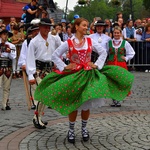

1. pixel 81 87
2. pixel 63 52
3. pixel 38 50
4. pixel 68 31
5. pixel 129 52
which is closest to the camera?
pixel 81 87

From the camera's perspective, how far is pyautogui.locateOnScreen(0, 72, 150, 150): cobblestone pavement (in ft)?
21.4

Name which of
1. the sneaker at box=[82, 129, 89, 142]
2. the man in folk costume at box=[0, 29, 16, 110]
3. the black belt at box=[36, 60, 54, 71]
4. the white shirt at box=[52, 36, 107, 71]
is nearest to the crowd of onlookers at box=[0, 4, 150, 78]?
the man in folk costume at box=[0, 29, 16, 110]

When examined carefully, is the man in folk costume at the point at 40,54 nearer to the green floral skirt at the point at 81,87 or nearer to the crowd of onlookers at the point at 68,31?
the green floral skirt at the point at 81,87

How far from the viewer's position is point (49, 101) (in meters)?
6.64

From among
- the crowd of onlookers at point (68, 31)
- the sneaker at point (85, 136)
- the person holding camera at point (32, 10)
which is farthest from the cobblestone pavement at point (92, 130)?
the crowd of onlookers at point (68, 31)

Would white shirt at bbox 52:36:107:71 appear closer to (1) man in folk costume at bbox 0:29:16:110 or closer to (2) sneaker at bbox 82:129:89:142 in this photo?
(2) sneaker at bbox 82:129:89:142

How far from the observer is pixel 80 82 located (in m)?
6.48

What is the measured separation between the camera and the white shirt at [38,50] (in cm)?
760

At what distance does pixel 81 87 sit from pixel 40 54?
1605 mm

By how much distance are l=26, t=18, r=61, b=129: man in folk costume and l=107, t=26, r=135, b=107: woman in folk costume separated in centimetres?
236

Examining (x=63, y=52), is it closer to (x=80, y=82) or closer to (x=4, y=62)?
(x=80, y=82)

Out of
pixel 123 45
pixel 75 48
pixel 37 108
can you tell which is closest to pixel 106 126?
pixel 37 108

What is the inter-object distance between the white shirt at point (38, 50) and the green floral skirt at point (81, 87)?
774 millimetres

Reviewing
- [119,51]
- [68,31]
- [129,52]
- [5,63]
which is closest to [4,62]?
[5,63]
